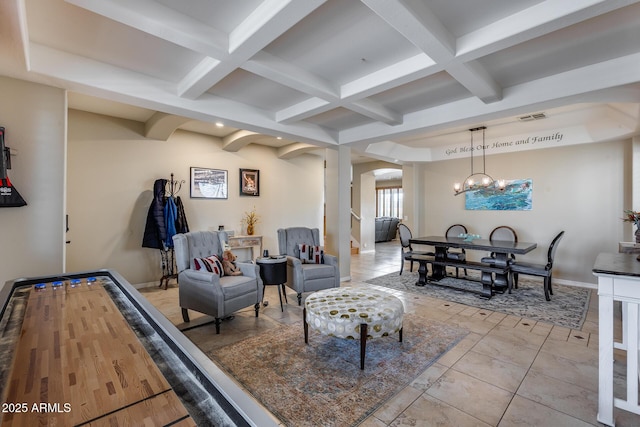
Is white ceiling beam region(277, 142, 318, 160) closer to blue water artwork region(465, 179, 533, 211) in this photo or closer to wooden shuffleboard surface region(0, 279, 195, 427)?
blue water artwork region(465, 179, 533, 211)

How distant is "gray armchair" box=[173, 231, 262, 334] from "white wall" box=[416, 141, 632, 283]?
5.01 metres

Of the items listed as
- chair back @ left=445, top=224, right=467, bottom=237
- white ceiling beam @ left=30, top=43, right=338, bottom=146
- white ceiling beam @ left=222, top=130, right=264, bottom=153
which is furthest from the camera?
chair back @ left=445, top=224, right=467, bottom=237

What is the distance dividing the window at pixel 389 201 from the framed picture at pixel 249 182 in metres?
8.85

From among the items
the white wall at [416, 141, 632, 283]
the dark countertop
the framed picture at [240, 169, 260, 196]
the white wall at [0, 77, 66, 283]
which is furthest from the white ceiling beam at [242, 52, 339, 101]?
the white wall at [416, 141, 632, 283]

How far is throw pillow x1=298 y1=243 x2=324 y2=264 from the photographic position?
4.27m

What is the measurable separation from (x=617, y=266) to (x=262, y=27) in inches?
111

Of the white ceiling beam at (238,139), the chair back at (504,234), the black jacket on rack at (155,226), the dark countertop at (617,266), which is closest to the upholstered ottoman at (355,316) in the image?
the dark countertop at (617,266)

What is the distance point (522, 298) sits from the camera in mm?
4215

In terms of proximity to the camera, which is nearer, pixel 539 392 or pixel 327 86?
pixel 539 392

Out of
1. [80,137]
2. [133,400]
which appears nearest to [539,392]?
[133,400]

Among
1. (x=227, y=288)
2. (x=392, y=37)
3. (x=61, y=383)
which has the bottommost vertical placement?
(x=227, y=288)

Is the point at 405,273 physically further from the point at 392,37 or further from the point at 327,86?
the point at 392,37

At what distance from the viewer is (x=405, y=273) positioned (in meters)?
5.86

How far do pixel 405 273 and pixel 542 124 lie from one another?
351cm
